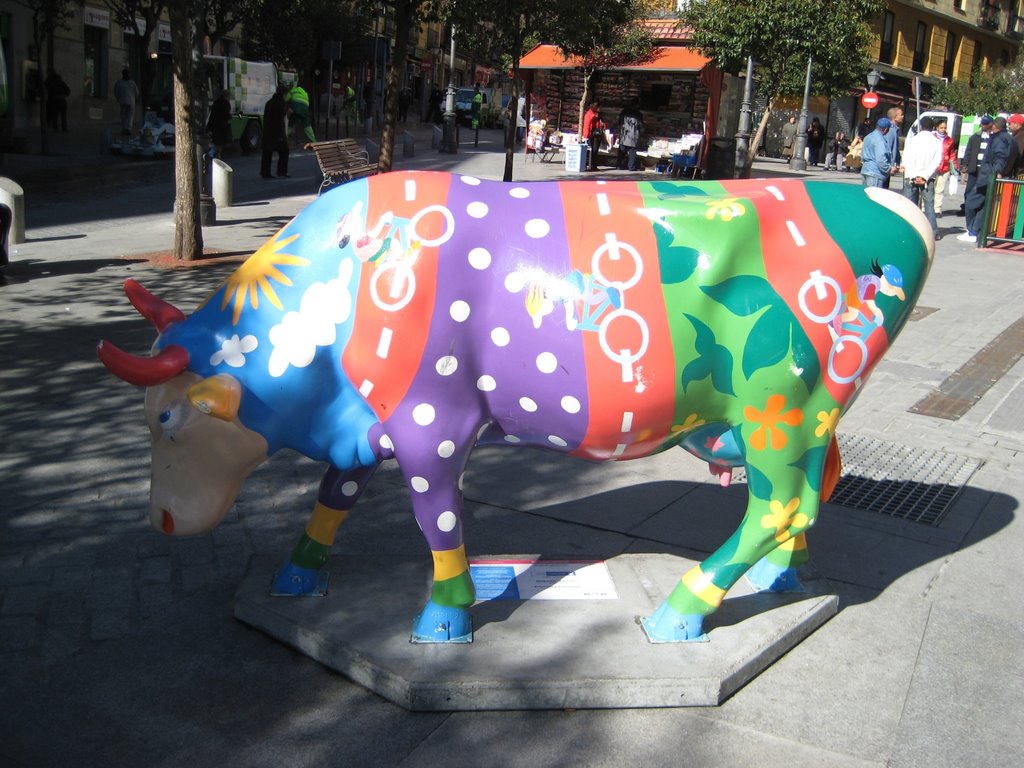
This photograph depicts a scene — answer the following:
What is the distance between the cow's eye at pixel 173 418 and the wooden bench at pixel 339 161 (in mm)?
11228

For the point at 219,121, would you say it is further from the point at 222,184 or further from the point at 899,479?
the point at 899,479

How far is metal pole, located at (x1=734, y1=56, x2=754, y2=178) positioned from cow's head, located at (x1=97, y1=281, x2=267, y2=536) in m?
17.1

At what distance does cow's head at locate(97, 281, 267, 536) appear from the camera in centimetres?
324

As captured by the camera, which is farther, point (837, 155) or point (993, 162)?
point (837, 155)

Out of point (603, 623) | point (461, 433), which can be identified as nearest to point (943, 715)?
point (603, 623)

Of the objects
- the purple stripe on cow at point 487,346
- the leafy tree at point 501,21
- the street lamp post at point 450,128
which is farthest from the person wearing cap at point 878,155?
the street lamp post at point 450,128

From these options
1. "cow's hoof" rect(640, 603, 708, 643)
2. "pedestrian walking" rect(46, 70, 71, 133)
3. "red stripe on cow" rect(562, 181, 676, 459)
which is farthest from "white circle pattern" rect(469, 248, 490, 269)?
"pedestrian walking" rect(46, 70, 71, 133)

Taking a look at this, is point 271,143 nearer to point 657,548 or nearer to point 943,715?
point 657,548

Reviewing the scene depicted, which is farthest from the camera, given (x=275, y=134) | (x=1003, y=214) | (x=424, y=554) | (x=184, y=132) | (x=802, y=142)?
(x=802, y=142)

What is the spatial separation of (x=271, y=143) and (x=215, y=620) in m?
16.7

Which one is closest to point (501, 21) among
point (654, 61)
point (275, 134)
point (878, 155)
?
point (275, 134)

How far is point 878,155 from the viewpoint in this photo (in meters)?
14.6

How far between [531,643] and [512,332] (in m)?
1.15

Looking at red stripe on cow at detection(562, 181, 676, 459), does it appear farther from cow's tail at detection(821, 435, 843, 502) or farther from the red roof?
the red roof
